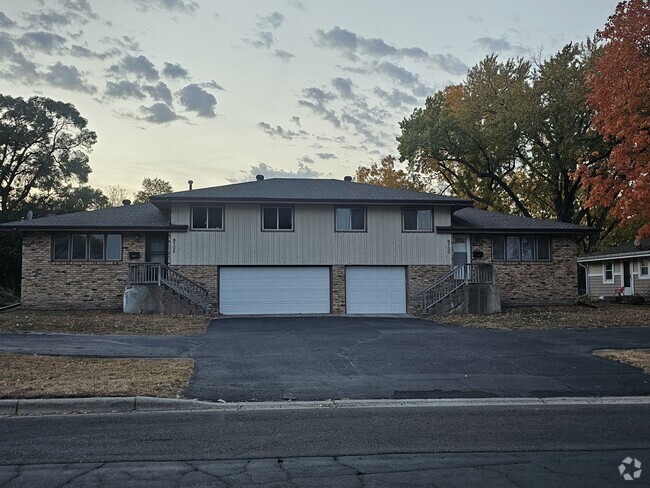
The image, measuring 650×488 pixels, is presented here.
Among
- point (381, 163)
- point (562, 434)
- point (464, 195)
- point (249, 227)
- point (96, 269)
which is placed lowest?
point (562, 434)

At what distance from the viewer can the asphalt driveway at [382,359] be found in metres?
10.3

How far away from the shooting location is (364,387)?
10414 mm

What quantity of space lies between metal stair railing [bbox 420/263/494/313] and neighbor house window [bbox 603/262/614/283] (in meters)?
18.8

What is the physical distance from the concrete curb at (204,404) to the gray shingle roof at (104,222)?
1808cm

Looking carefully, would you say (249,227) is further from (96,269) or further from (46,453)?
(46,453)

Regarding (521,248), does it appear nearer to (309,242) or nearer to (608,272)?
(309,242)

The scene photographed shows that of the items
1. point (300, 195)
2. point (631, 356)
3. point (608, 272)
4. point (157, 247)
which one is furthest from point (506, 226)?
point (608, 272)

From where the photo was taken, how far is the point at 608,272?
42094 millimetres

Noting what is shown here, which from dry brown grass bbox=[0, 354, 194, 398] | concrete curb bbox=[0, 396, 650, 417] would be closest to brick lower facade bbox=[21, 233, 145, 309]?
dry brown grass bbox=[0, 354, 194, 398]

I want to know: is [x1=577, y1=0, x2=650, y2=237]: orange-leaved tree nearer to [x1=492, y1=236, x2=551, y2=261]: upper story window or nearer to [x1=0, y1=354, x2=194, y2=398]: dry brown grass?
[x1=492, y1=236, x2=551, y2=261]: upper story window

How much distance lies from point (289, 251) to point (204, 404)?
1838 centimetres

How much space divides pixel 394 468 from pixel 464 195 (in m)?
44.8

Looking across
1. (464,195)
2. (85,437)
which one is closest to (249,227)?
(85,437)

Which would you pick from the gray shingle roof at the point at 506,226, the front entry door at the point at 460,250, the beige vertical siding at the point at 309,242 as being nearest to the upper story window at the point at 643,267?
the gray shingle roof at the point at 506,226
